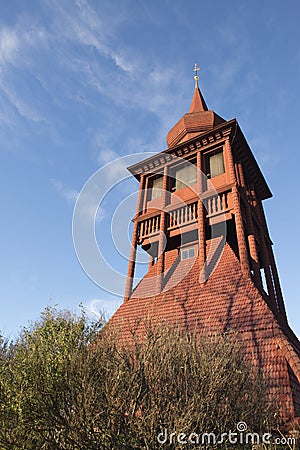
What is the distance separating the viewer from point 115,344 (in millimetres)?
7000

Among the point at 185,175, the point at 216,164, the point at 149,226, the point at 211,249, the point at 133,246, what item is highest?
the point at 185,175

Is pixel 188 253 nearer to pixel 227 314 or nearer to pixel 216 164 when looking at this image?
pixel 216 164

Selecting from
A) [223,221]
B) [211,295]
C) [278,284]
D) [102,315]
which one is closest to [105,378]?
[102,315]

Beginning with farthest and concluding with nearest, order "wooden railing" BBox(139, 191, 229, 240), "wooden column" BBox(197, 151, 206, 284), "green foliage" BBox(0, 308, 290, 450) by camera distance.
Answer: "wooden railing" BBox(139, 191, 229, 240)
"wooden column" BBox(197, 151, 206, 284)
"green foliage" BBox(0, 308, 290, 450)

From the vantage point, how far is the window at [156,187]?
17578 mm

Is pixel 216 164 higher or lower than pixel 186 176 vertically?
lower

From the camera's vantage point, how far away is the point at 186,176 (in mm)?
16750

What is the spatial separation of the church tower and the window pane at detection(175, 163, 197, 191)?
2.6 inches

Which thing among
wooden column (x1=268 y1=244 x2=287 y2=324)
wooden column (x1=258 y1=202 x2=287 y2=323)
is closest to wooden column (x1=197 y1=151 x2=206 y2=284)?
wooden column (x1=258 y1=202 x2=287 y2=323)

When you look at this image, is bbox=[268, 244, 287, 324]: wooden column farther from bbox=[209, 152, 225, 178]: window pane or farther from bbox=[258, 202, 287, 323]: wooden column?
bbox=[209, 152, 225, 178]: window pane

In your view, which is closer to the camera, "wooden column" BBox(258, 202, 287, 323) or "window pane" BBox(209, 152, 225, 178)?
"wooden column" BBox(258, 202, 287, 323)

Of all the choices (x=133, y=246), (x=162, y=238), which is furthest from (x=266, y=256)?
(x=133, y=246)

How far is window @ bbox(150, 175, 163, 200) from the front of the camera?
57.7ft

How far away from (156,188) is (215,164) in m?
3.75
